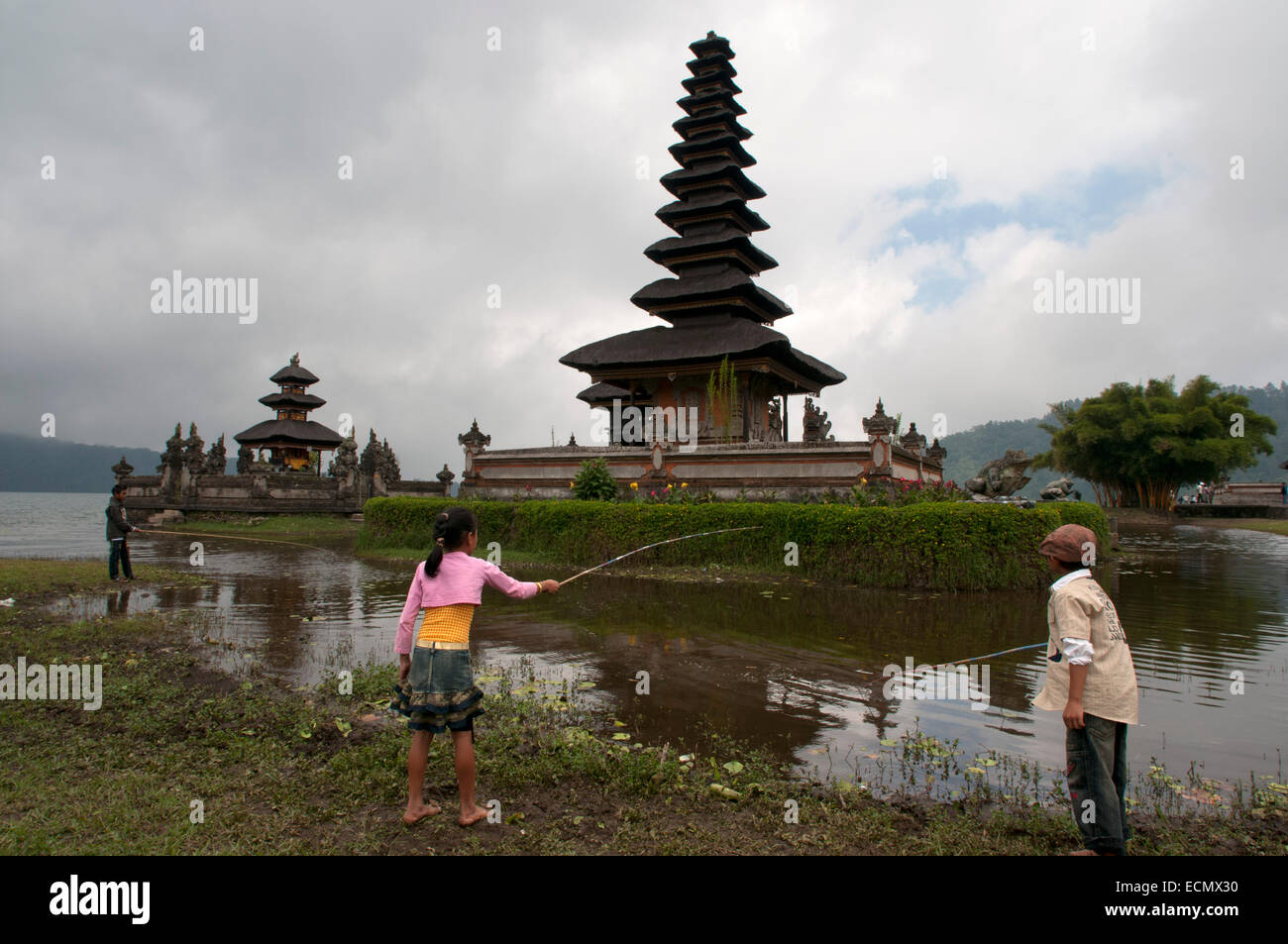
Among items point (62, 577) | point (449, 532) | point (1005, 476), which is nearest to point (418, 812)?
point (449, 532)

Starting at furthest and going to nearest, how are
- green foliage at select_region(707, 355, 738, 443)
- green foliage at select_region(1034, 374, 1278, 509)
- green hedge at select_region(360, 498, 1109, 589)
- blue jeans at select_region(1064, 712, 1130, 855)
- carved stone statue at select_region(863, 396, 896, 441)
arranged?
green foliage at select_region(1034, 374, 1278, 509)
green foliage at select_region(707, 355, 738, 443)
carved stone statue at select_region(863, 396, 896, 441)
green hedge at select_region(360, 498, 1109, 589)
blue jeans at select_region(1064, 712, 1130, 855)

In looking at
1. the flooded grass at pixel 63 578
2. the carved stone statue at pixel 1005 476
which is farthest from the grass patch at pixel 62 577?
the carved stone statue at pixel 1005 476

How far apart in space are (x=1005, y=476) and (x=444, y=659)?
59.0 feet

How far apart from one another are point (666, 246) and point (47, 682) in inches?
969

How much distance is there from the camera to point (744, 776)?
4254mm

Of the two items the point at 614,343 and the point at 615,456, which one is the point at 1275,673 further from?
the point at 614,343

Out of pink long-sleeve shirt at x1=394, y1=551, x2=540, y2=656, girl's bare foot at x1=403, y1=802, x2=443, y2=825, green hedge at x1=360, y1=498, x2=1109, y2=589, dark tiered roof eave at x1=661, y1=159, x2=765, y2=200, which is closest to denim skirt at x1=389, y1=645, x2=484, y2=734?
pink long-sleeve shirt at x1=394, y1=551, x2=540, y2=656

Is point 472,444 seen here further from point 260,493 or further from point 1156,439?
point 1156,439

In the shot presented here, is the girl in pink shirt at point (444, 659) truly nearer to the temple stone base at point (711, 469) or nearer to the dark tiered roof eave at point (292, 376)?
the temple stone base at point (711, 469)

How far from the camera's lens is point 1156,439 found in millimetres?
40750

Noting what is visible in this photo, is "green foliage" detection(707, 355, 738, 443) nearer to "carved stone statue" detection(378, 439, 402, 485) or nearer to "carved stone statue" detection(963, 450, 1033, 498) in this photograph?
"carved stone statue" detection(963, 450, 1033, 498)

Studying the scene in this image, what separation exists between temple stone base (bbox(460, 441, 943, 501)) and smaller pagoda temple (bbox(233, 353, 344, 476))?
78.7ft

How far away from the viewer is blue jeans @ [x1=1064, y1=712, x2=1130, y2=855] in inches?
129

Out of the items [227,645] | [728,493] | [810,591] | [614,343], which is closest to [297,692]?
[227,645]
